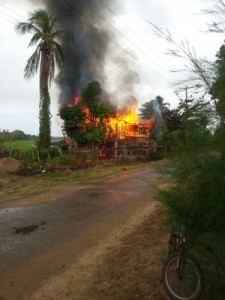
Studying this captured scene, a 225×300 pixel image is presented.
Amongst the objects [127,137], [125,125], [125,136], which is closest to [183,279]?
[125,136]

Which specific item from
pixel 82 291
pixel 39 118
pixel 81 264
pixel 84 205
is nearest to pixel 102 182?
pixel 84 205

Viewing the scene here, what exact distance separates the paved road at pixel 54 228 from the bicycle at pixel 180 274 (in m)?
0.77

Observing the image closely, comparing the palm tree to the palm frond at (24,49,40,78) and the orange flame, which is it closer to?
the palm frond at (24,49,40,78)

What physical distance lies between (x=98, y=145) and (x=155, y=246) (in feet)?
79.6

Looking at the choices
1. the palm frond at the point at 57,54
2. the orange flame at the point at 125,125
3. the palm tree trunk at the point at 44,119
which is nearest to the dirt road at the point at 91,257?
the palm tree trunk at the point at 44,119

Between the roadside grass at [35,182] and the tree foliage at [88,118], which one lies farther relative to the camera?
the tree foliage at [88,118]

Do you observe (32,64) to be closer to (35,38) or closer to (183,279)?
(35,38)

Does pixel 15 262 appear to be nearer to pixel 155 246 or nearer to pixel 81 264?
pixel 81 264

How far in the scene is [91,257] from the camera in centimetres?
595

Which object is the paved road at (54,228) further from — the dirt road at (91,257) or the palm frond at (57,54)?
the palm frond at (57,54)

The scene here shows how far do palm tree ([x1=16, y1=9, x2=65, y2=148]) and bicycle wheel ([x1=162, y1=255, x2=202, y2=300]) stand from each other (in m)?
23.1

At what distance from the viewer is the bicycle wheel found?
4.04 metres

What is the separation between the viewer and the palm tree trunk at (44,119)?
26.7 m

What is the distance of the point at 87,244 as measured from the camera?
6.75 m
